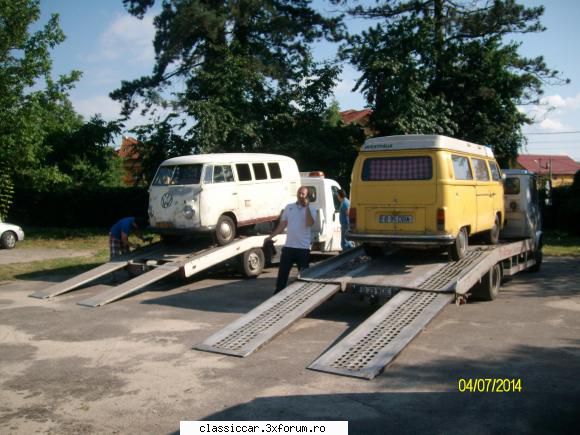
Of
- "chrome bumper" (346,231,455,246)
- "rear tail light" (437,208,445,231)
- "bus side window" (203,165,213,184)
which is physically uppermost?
"bus side window" (203,165,213,184)

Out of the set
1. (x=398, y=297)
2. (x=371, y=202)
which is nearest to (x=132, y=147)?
(x=371, y=202)

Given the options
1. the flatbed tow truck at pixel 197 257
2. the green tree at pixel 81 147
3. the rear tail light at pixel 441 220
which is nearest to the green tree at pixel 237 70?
the green tree at pixel 81 147

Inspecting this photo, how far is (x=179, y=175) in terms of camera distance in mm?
11891

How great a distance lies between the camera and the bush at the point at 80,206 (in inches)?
1018

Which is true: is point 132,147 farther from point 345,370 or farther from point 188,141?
point 345,370

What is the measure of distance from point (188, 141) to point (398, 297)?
51.8 feet

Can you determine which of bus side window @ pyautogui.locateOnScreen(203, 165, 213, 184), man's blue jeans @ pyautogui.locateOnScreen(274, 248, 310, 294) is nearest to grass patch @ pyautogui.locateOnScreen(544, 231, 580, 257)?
man's blue jeans @ pyautogui.locateOnScreen(274, 248, 310, 294)

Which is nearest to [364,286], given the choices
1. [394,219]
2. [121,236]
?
[394,219]

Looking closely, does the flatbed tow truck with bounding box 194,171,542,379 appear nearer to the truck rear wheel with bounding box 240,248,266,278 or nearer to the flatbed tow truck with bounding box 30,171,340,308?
the flatbed tow truck with bounding box 30,171,340,308

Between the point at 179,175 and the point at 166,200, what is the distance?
62 cm

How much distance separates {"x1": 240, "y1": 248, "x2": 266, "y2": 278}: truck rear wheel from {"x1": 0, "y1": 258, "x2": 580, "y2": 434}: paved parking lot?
2654 mm

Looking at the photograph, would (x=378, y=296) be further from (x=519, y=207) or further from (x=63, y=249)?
(x=63, y=249)
